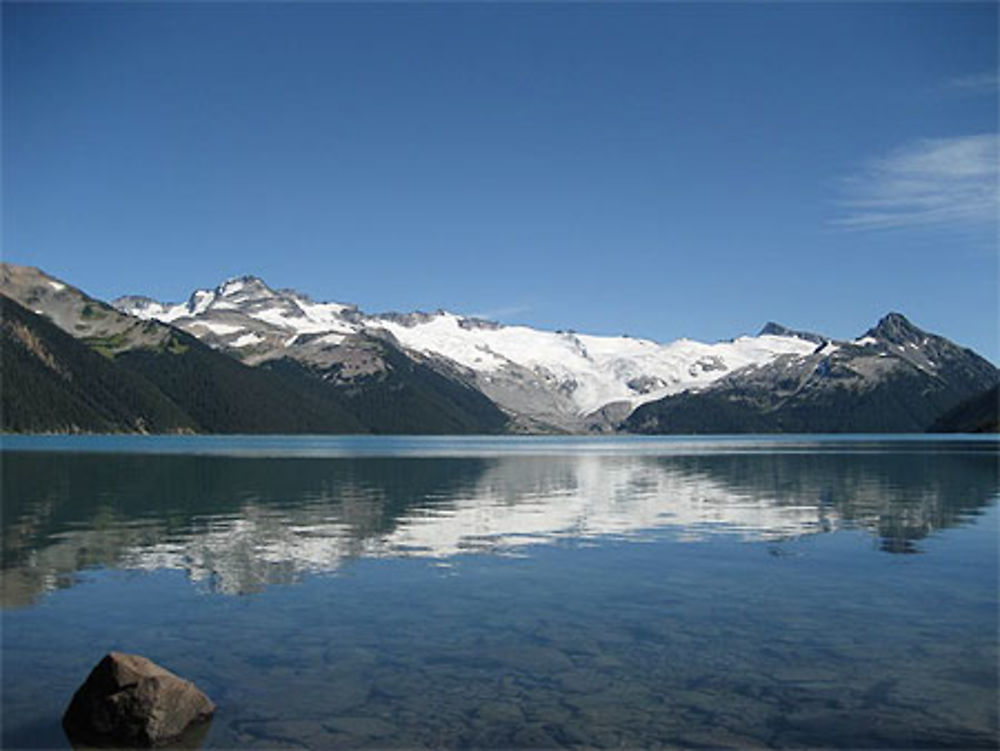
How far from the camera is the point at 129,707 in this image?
21609mm

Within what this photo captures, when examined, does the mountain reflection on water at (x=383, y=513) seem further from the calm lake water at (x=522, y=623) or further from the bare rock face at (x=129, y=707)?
the bare rock face at (x=129, y=707)

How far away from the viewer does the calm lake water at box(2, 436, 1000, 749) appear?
22625 mm

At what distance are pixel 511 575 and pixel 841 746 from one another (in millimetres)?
24067

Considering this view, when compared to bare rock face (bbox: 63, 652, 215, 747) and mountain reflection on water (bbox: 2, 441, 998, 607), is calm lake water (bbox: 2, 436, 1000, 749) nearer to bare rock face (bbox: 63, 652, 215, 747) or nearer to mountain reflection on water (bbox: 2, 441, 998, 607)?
mountain reflection on water (bbox: 2, 441, 998, 607)

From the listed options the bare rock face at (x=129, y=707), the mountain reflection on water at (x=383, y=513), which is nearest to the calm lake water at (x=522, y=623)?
the mountain reflection on water at (x=383, y=513)

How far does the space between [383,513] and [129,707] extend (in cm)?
5213

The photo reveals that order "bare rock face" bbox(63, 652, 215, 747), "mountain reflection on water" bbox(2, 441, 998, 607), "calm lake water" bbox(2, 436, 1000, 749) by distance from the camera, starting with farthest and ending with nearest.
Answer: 1. "mountain reflection on water" bbox(2, 441, 998, 607)
2. "calm lake water" bbox(2, 436, 1000, 749)
3. "bare rock face" bbox(63, 652, 215, 747)

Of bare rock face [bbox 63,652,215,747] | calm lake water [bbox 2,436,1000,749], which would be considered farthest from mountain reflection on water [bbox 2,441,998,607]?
bare rock face [bbox 63,652,215,747]

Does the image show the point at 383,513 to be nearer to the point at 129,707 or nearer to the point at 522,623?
the point at 522,623

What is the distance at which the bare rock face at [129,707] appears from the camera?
70.1ft

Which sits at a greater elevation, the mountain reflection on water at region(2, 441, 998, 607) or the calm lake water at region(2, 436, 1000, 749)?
the mountain reflection on water at region(2, 441, 998, 607)

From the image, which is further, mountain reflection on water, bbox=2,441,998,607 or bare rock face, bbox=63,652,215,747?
mountain reflection on water, bbox=2,441,998,607

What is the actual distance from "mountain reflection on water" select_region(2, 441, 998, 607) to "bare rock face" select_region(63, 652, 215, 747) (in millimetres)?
16856

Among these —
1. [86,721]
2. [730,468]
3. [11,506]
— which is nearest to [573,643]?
[86,721]
